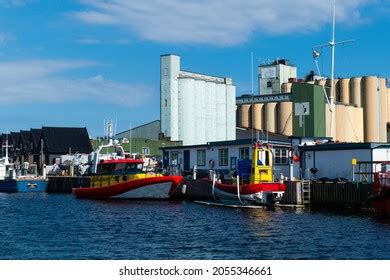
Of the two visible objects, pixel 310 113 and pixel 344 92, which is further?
pixel 344 92

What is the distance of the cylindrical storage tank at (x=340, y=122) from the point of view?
327 feet

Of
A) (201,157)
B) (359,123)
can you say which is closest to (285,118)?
(359,123)

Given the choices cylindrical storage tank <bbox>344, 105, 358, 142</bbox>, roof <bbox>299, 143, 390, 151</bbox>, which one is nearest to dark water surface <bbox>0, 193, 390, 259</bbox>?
roof <bbox>299, 143, 390, 151</bbox>

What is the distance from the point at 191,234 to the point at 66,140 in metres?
77.6

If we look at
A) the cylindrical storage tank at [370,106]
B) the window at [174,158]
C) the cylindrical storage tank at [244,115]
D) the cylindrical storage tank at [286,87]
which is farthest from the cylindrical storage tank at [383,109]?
the window at [174,158]

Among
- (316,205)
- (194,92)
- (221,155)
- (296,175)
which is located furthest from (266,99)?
(316,205)

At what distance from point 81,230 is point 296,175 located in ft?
89.6

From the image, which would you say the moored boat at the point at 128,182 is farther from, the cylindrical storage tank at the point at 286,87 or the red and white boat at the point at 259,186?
the cylindrical storage tank at the point at 286,87

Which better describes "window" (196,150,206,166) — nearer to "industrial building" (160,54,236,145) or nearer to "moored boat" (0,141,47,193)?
"industrial building" (160,54,236,145)

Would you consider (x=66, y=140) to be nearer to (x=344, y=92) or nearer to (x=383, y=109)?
(x=344, y=92)

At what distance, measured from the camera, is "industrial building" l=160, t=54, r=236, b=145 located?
95750mm

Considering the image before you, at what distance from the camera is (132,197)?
64062 mm

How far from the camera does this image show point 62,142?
110438 millimetres

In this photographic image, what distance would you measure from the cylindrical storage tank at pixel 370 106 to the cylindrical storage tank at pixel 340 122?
7776mm
